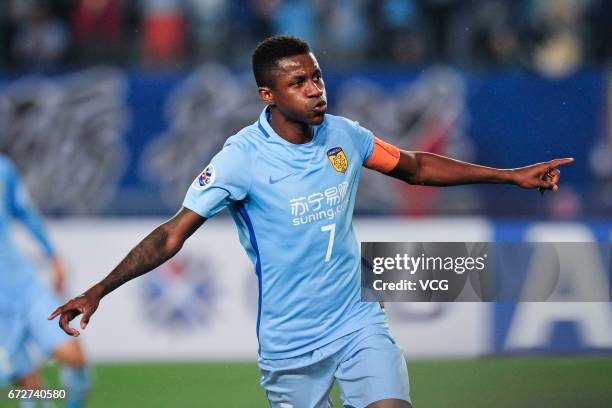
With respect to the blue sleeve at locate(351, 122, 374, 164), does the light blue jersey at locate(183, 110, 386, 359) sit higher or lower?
lower

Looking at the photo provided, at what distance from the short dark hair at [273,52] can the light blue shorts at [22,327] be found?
3153mm

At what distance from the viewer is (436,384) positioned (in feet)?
26.2

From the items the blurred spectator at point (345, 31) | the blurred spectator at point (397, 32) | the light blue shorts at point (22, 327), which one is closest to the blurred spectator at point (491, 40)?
the blurred spectator at point (397, 32)

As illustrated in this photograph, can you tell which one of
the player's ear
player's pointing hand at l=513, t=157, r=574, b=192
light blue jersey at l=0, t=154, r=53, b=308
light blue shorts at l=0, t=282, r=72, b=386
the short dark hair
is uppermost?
the short dark hair

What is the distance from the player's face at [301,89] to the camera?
476 centimetres

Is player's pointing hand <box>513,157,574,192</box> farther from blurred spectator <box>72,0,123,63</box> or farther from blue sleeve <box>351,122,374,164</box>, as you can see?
blurred spectator <box>72,0,123,63</box>

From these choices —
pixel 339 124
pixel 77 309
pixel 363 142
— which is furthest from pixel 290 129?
pixel 77 309

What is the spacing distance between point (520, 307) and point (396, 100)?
417 centimetres

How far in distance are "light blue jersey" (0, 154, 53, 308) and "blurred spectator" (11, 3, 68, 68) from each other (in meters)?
5.51


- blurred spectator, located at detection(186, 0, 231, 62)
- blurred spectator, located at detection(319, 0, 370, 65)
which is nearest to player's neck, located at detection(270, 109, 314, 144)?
blurred spectator, located at detection(319, 0, 370, 65)

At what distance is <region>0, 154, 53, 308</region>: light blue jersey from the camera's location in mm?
7398

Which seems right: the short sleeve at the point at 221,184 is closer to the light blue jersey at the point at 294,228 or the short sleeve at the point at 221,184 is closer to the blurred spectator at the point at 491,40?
the light blue jersey at the point at 294,228

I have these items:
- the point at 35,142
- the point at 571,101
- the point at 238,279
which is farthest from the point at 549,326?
the point at 35,142

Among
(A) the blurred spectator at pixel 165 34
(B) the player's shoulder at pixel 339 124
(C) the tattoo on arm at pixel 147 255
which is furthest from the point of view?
(A) the blurred spectator at pixel 165 34
